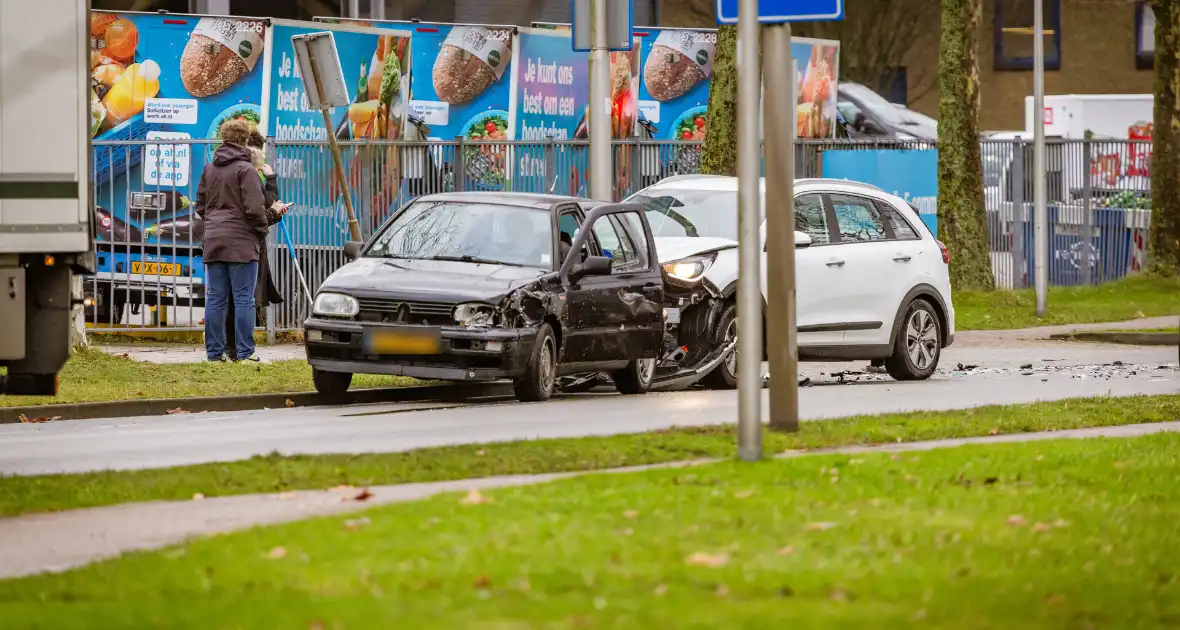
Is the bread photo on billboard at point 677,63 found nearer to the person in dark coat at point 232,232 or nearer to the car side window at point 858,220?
the car side window at point 858,220

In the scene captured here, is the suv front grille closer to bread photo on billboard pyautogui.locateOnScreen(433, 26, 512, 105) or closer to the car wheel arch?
the car wheel arch

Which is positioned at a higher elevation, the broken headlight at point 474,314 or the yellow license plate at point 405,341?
the broken headlight at point 474,314

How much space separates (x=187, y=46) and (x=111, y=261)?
2396mm

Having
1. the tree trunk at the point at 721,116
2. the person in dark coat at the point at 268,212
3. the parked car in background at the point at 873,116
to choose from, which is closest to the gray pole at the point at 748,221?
the person in dark coat at the point at 268,212

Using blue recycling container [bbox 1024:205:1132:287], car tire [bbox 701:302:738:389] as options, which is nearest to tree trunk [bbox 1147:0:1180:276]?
blue recycling container [bbox 1024:205:1132:287]

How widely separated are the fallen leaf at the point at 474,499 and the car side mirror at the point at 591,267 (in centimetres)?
655

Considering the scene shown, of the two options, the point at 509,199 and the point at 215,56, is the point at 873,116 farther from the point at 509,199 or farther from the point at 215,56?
the point at 509,199

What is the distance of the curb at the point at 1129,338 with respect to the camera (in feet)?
73.2

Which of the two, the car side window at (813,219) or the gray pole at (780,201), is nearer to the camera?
the gray pole at (780,201)

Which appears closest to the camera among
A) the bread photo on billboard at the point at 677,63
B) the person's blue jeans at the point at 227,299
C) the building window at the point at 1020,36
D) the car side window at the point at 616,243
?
the car side window at the point at 616,243

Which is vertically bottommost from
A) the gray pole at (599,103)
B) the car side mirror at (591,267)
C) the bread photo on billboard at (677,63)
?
the car side mirror at (591,267)

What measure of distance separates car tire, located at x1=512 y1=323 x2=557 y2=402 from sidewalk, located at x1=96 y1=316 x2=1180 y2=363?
149 inches

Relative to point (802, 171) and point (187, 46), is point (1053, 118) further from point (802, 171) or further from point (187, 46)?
point (187, 46)

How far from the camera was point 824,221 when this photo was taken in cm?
1720
